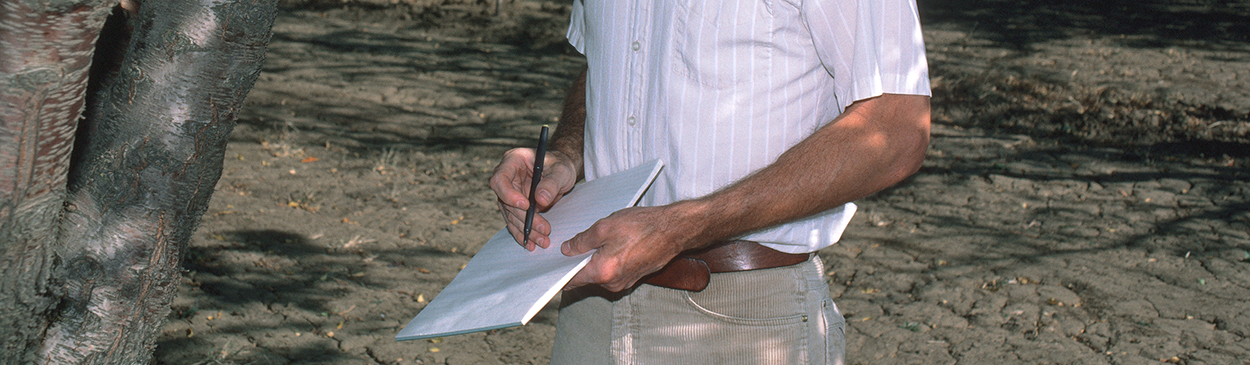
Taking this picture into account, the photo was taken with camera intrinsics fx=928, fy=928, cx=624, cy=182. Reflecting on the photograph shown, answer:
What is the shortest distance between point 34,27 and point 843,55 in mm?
1069

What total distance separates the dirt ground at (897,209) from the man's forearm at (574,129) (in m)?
1.72

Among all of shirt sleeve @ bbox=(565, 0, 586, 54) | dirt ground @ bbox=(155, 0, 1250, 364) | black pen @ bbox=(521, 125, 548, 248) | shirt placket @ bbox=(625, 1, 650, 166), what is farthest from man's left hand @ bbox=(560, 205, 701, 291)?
dirt ground @ bbox=(155, 0, 1250, 364)

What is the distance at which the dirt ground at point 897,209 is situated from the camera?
3.70m

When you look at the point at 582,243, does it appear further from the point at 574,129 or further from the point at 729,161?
the point at 574,129

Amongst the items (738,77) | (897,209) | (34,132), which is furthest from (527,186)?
(897,209)

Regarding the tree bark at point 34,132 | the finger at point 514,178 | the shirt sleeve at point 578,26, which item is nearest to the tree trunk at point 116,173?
the tree bark at point 34,132

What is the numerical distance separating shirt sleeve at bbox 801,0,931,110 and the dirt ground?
2.32 meters

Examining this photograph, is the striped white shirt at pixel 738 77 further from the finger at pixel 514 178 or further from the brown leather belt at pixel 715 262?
the finger at pixel 514 178

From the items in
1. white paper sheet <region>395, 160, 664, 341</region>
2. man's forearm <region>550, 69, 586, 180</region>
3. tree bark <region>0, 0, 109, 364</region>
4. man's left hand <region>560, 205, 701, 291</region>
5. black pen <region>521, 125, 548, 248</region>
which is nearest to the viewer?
tree bark <region>0, 0, 109, 364</region>

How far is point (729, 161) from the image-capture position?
1.59 metres

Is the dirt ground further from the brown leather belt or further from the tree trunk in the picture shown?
the tree trunk

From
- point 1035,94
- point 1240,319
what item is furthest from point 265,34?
point 1035,94

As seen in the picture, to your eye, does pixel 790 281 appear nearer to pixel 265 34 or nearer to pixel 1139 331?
pixel 265 34

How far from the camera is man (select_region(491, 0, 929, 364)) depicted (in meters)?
1.43
